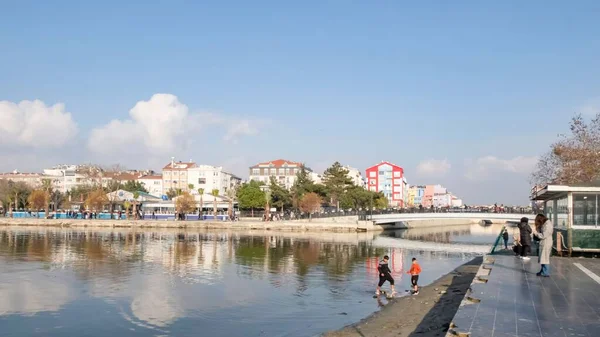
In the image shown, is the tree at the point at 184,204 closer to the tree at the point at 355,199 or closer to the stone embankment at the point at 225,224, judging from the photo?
the stone embankment at the point at 225,224

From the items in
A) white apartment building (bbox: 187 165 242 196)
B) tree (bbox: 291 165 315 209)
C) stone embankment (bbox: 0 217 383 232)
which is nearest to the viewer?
stone embankment (bbox: 0 217 383 232)

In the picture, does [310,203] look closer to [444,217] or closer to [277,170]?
[444,217]

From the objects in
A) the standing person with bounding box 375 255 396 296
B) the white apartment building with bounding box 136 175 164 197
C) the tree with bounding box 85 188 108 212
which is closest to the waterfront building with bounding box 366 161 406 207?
the white apartment building with bounding box 136 175 164 197

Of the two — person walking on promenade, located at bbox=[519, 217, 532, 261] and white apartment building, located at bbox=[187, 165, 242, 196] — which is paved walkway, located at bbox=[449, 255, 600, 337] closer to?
person walking on promenade, located at bbox=[519, 217, 532, 261]

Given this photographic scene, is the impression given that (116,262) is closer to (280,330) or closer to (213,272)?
(213,272)

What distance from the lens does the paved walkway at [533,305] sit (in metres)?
10.1

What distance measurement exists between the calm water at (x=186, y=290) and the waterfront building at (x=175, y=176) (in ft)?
359

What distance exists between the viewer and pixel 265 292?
83.7 feet

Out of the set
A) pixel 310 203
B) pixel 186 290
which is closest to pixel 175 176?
pixel 310 203

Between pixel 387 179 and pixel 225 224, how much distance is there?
101 m

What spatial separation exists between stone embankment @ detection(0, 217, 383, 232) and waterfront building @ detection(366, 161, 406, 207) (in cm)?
8932

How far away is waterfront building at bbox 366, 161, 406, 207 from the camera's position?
176 m

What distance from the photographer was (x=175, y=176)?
155375 millimetres

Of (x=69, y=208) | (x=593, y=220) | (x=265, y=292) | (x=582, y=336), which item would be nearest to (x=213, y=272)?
(x=265, y=292)
